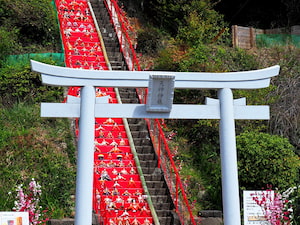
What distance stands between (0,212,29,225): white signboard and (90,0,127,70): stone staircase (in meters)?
8.61

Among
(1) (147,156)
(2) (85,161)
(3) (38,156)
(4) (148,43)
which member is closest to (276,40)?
(4) (148,43)

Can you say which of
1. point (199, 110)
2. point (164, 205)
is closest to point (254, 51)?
point (164, 205)

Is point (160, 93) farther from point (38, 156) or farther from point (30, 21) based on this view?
point (30, 21)

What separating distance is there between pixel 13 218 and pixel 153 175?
476 cm

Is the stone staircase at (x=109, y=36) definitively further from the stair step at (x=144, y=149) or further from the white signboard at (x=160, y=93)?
the white signboard at (x=160, y=93)

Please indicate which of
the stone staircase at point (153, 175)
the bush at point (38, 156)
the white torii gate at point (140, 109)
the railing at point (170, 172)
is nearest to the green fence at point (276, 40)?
the stone staircase at point (153, 175)

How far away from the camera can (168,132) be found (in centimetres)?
1426

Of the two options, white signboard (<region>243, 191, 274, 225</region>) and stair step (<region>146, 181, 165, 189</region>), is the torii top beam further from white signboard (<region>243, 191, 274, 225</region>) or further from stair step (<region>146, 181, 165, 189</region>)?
stair step (<region>146, 181, 165, 189</region>)

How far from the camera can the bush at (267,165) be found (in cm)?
1112

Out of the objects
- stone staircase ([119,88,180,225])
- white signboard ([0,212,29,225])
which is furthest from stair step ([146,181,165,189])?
white signboard ([0,212,29,225])

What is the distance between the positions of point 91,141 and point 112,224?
3.11 m

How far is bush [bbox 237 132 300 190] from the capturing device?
438 inches

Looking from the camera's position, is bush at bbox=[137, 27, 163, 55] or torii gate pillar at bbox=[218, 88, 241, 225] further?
bush at bbox=[137, 27, 163, 55]

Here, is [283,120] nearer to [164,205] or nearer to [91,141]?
[164,205]
